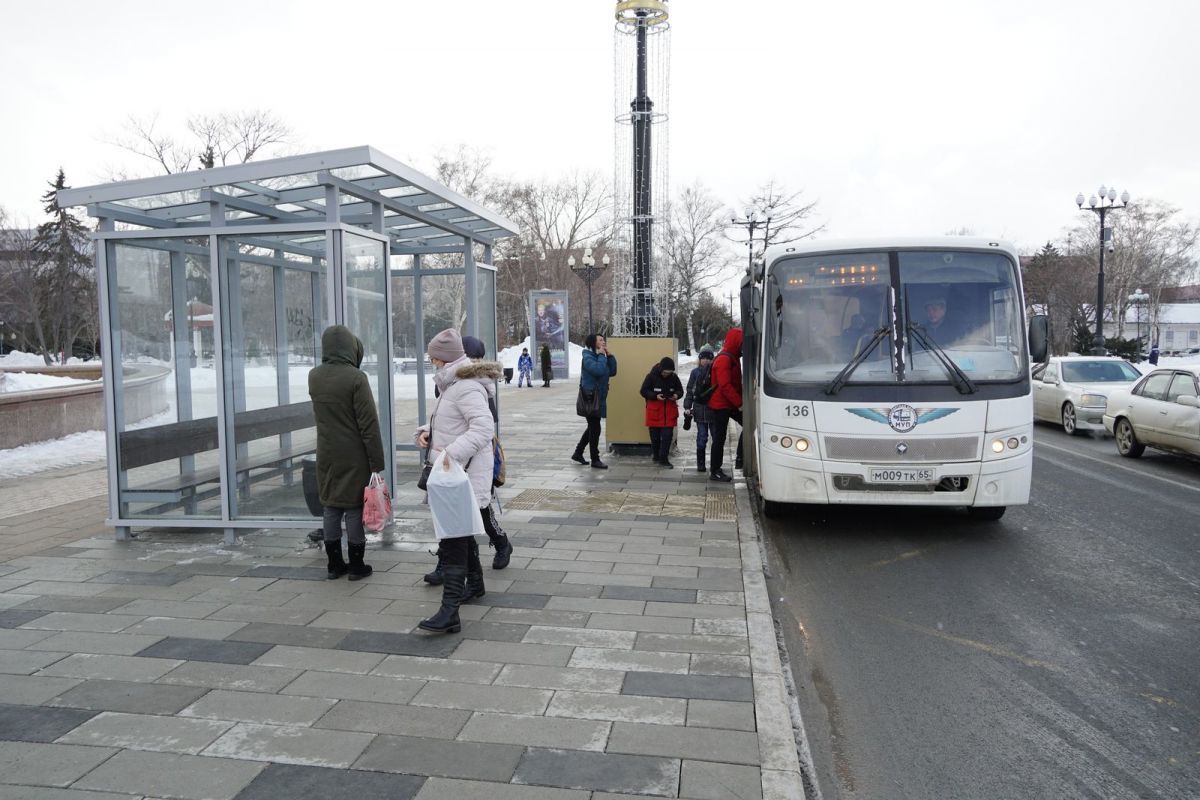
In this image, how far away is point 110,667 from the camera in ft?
14.5

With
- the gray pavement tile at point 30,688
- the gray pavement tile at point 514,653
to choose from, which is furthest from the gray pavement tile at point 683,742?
the gray pavement tile at point 30,688

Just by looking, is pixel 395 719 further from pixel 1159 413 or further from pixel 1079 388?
pixel 1079 388

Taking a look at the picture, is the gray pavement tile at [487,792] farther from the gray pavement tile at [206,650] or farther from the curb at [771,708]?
the gray pavement tile at [206,650]

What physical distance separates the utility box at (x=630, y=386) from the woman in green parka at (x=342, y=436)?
6.64 m

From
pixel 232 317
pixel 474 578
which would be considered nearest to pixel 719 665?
pixel 474 578

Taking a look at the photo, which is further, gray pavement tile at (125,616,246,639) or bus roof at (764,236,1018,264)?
bus roof at (764,236,1018,264)

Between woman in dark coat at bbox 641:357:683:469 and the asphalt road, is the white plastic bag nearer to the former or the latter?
the asphalt road

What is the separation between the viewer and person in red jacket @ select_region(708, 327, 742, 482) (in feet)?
34.8

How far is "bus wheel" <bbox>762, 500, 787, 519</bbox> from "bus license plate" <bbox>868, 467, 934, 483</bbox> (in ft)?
4.39

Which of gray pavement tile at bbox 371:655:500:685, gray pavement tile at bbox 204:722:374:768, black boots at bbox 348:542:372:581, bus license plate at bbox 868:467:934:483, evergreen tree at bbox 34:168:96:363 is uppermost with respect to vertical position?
evergreen tree at bbox 34:168:96:363

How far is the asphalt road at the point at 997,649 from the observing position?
3.57 meters

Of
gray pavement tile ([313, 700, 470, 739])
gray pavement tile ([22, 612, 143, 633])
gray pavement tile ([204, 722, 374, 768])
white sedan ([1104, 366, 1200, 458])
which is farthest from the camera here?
white sedan ([1104, 366, 1200, 458])

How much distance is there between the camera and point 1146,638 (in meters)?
5.09

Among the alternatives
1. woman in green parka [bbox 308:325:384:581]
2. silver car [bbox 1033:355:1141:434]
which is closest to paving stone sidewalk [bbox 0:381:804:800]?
woman in green parka [bbox 308:325:384:581]
